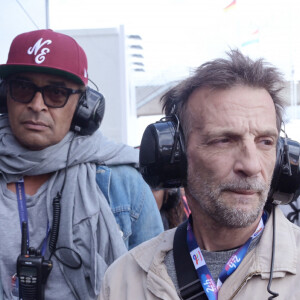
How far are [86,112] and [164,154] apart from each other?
2.43 ft

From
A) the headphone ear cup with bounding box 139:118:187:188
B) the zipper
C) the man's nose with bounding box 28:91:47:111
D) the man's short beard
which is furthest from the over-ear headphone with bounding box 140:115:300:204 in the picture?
the man's nose with bounding box 28:91:47:111

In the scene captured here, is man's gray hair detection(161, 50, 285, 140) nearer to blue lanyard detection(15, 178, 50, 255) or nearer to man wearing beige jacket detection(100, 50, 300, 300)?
man wearing beige jacket detection(100, 50, 300, 300)

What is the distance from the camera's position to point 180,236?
1626mm

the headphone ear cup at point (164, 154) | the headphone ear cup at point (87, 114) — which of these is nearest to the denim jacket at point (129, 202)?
the headphone ear cup at point (87, 114)

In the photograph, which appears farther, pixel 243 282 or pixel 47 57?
pixel 47 57

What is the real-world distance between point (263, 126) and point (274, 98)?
0.60 ft

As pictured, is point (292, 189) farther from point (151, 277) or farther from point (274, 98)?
point (151, 277)

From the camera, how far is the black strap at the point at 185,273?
4.71 feet

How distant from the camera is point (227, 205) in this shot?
146 cm

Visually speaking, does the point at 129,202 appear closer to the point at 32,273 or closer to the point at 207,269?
the point at 32,273

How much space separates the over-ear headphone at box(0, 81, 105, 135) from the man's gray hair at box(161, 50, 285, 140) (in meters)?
0.62

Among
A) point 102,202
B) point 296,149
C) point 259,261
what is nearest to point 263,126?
Result: point 296,149

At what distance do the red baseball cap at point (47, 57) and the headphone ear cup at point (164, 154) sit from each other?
704 mm

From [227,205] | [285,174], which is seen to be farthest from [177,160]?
[285,174]
